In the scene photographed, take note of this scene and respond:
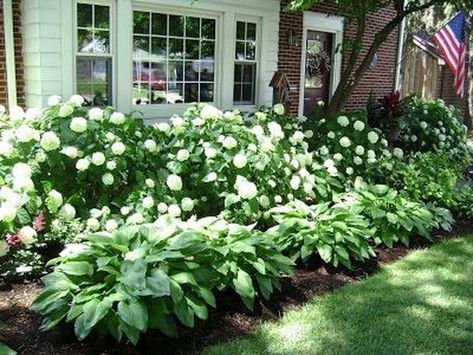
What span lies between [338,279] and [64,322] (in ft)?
6.67

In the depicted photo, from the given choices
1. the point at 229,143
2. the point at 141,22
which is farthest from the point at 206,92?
the point at 229,143

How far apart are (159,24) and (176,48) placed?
1.46 feet

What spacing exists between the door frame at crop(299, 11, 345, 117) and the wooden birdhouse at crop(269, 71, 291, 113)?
1.02 m

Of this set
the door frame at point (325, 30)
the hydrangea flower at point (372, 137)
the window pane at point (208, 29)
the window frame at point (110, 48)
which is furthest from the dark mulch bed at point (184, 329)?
the door frame at point (325, 30)

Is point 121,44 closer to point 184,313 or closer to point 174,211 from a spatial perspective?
point 174,211

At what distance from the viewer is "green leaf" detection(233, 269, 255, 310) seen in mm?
3293

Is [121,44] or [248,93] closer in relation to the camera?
[121,44]

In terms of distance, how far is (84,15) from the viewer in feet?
22.0

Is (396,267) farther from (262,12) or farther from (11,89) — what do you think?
(262,12)

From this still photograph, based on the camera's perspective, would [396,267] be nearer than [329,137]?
Yes

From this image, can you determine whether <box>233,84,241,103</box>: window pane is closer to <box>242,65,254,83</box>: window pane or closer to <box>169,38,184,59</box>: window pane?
<box>242,65,254,83</box>: window pane

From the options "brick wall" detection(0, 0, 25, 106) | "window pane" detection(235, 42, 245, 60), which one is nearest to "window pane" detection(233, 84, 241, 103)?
"window pane" detection(235, 42, 245, 60)

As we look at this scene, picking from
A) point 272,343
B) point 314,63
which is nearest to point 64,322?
point 272,343

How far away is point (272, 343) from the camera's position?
315 centimetres
